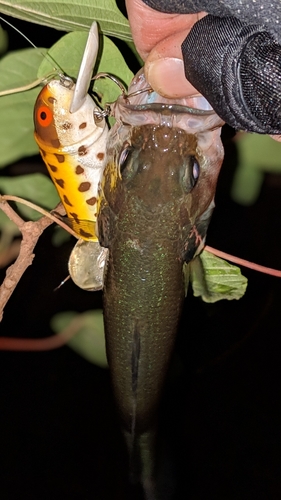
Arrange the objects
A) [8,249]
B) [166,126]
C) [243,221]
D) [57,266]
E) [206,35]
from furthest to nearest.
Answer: [243,221]
[57,266]
[8,249]
[166,126]
[206,35]

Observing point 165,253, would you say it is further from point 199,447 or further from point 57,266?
point 199,447

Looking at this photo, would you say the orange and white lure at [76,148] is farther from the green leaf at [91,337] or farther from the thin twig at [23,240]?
the green leaf at [91,337]

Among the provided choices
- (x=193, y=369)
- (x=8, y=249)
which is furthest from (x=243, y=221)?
(x=8, y=249)

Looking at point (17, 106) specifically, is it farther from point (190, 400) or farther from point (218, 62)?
point (190, 400)

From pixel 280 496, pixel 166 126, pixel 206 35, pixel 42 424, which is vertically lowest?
pixel 280 496

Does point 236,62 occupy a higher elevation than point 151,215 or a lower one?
higher

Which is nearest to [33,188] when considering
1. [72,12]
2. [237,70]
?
[72,12]

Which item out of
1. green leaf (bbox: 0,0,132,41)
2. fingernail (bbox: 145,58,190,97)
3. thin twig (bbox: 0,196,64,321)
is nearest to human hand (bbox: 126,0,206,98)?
fingernail (bbox: 145,58,190,97)
